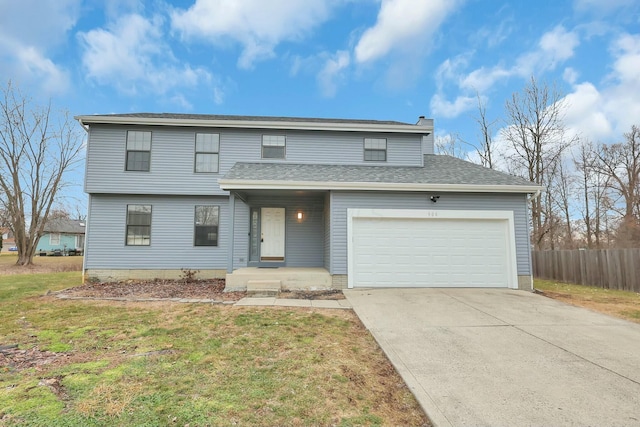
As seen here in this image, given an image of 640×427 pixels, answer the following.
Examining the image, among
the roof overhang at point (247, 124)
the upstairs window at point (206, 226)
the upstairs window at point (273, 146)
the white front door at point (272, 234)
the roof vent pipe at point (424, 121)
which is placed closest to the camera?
the roof overhang at point (247, 124)

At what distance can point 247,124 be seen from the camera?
1084 centimetres

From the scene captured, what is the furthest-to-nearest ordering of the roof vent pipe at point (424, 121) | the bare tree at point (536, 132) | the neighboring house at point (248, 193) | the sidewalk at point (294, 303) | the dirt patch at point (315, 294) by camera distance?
the bare tree at point (536, 132), the roof vent pipe at point (424, 121), the neighboring house at point (248, 193), the dirt patch at point (315, 294), the sidewalk at point (294, 303)

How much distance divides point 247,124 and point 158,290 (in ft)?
19.6

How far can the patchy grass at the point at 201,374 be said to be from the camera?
262 cm

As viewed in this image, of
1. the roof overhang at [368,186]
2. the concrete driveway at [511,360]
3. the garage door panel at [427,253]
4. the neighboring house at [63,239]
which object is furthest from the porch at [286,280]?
the neighboring house at [63,239]

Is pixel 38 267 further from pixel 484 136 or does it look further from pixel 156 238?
pixel 484 136

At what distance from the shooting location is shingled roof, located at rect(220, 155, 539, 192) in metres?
8.84

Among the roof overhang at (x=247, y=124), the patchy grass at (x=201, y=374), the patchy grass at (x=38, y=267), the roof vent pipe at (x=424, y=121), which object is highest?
the roof vent pipe at (x=424, y=121)

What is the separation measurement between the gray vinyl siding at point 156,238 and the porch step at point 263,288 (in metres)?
3.27

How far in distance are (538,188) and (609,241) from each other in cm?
1705

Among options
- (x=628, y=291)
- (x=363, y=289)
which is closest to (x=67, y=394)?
(x=363, y=289)

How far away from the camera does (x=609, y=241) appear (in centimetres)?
2020

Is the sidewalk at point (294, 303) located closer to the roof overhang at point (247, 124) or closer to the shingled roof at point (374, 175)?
the shingled roof at point (374, 175)

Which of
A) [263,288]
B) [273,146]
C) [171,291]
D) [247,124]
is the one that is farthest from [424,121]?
[171,291]
